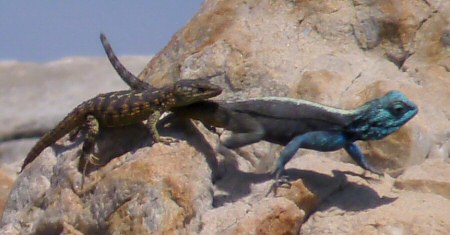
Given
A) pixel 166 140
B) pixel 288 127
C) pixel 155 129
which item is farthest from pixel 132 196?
pixel 288 127

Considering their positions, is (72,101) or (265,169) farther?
(72,101)

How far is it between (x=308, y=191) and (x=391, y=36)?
213 centimetres

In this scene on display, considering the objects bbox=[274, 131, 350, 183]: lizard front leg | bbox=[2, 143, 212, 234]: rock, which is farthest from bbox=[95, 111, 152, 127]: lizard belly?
bbox=[274, 131, 350, 183]: lizard front leg

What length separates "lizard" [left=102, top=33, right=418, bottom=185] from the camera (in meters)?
7.63

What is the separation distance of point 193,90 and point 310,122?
2.90ft

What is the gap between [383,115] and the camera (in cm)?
764

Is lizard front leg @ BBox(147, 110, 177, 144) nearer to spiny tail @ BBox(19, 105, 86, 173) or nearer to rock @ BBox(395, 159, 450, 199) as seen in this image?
spiny tail @ BBox(19, 105, 86, 173)

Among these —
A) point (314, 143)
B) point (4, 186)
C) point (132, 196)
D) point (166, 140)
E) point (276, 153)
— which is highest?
point (166, 140)

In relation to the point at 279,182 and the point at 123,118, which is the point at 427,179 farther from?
the point at 123,118

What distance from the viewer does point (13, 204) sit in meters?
8.51

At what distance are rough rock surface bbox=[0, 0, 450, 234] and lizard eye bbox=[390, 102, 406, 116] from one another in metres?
0.57

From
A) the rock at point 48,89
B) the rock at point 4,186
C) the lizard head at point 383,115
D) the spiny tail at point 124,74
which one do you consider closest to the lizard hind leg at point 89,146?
the spiny tail at point 124,74

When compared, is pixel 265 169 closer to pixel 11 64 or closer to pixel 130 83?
pixel 130 83

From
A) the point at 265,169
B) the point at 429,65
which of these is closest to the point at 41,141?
the point at 265,169
